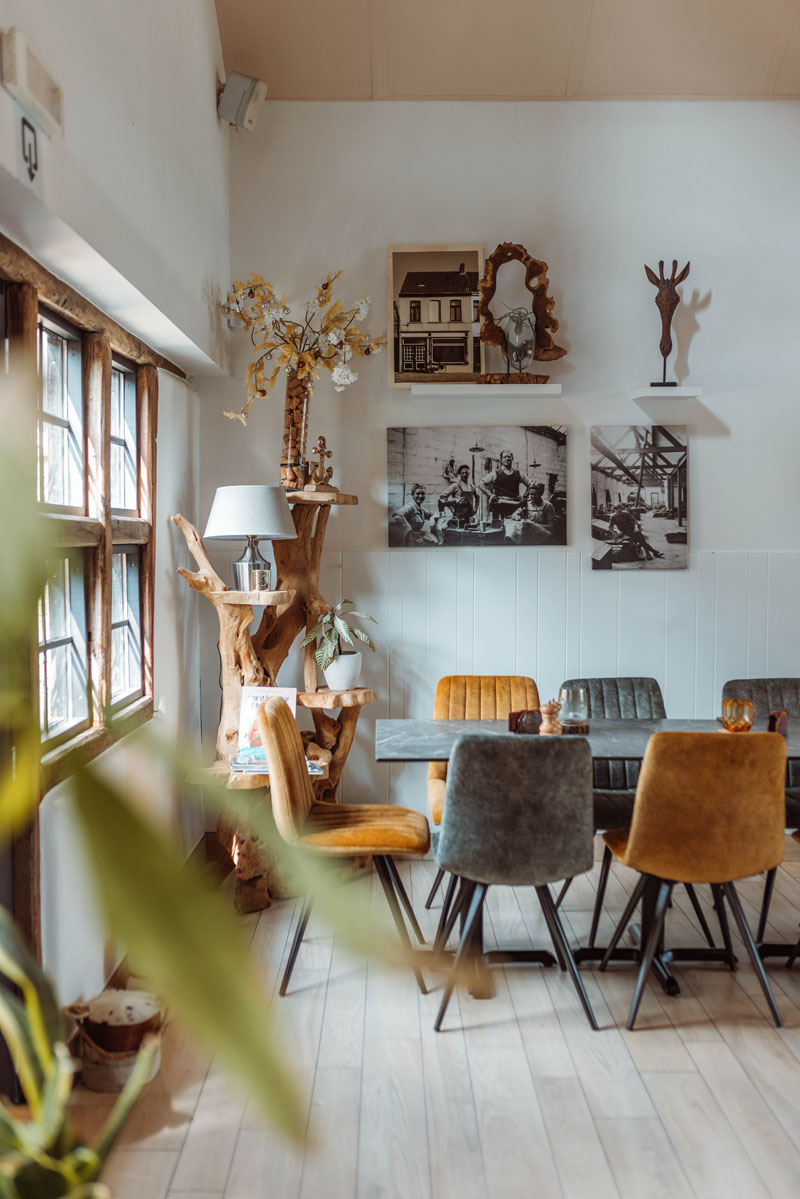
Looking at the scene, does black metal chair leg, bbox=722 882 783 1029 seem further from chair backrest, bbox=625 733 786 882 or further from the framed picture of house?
the framed picture of house

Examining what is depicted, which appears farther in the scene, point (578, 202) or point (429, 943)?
point (578, 202)

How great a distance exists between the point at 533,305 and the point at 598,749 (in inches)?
89.9

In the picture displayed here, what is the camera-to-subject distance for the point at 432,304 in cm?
452

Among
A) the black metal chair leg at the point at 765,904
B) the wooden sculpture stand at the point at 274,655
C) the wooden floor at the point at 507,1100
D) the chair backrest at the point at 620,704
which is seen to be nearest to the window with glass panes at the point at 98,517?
the wooden sculpture stand at the point at 274,655

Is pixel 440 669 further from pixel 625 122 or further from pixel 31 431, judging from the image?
pixel 31 431

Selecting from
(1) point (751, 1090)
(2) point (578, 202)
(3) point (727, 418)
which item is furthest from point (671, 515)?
(1) point (751, 1090)

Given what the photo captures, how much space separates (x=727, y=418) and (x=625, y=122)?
1472 mm

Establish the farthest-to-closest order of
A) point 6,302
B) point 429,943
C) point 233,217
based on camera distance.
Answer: point 233,217, point 429,943, point 6,302

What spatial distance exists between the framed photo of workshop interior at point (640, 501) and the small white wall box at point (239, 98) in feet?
6.98

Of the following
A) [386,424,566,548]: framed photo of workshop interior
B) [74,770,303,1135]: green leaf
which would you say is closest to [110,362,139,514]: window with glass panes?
[386,424,566,548]: framed photo of workshop interior

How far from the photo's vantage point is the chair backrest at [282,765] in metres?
2.95

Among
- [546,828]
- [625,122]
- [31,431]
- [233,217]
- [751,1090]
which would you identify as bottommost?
[751,1090]

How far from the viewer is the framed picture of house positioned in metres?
4.51

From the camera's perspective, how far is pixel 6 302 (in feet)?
7.73
